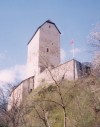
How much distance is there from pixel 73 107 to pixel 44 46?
1887cm

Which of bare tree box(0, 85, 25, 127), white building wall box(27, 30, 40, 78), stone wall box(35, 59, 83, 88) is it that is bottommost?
bare tree box(0, 85, 25, 127)

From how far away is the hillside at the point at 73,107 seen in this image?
76.1 ft

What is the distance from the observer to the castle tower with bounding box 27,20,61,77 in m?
42.4

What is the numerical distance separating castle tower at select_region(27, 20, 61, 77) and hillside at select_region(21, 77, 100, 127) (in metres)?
9.75

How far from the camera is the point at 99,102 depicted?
24156 mm

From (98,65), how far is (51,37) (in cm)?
2572

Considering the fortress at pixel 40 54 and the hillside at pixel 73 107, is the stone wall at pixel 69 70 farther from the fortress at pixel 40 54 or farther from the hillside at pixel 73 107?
the fortress at pixel 40 54

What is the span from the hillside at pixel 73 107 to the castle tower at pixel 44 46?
9.75 m

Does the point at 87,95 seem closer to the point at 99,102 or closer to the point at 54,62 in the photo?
the point at 99,102

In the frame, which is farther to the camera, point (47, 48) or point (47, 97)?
point (47, 48)

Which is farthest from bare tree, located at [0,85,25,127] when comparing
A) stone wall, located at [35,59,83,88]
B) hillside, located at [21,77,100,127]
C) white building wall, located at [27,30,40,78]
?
white building wall, located at [27,30,40,78]

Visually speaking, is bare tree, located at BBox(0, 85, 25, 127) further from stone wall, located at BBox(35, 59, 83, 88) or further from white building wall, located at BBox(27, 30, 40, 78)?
white building wall, located at BBox(27, 30, 40, 78)

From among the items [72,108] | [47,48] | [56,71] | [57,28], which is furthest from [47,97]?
[57,28]

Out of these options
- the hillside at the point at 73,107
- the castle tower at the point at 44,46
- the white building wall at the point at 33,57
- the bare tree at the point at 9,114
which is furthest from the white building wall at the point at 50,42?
the bare tree at the point at 9,114
